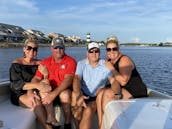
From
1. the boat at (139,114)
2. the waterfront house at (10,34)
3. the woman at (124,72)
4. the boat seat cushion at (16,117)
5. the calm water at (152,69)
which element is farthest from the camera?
the waterfront house at (10,34)

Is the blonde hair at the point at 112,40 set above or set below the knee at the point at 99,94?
above

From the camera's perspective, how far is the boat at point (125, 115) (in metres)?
2.96

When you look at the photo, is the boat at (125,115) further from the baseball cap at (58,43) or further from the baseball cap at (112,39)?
the baseball cap at (112,39)

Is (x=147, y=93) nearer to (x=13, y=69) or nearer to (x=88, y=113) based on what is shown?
(x=88, y=113)

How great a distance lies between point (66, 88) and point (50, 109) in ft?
1.19

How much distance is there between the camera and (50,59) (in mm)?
4949

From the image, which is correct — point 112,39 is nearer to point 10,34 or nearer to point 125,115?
point 125,115

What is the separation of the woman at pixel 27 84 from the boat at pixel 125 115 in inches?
4.2

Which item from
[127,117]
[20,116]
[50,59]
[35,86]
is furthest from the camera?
[50,59]

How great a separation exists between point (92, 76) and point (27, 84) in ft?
2.98

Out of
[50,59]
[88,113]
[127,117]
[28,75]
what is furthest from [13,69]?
[127,117]

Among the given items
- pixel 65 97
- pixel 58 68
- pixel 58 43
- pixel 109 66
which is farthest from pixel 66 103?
pixel 58 43

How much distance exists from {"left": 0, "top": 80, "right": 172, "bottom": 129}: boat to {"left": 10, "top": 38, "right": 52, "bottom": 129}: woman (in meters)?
0.11

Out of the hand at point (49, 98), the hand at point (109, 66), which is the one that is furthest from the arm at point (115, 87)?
the hand at point (49, 98)
